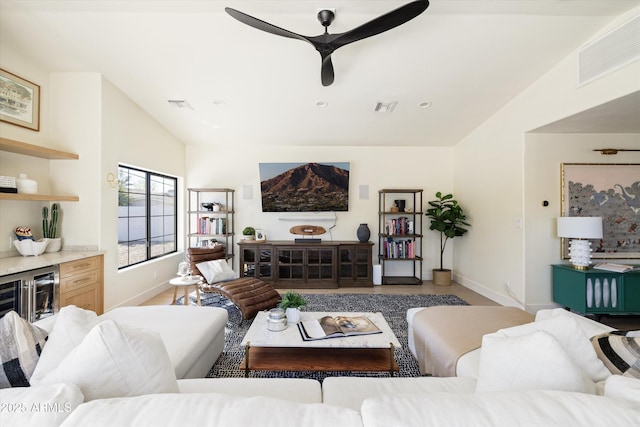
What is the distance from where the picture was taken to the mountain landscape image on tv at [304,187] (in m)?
5.08

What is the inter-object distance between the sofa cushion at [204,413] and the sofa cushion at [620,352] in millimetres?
1246

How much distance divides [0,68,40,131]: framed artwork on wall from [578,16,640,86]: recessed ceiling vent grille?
5.73 meters

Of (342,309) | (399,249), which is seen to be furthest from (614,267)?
(342,309)

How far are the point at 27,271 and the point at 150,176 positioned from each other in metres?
2.39

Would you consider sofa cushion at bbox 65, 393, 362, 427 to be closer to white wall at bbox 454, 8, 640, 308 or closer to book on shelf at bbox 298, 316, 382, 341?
book on shelf at bbox 298, 316, 382, 341

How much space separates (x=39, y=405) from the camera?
2.28 ft

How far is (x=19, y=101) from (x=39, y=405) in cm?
362

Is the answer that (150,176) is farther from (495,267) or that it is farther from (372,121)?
(495,267)

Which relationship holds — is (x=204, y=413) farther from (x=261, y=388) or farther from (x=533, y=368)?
(x=533, y=368)

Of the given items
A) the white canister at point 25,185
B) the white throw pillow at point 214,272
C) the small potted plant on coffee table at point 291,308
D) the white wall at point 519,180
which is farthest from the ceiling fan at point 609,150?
the white canister at point 25,185

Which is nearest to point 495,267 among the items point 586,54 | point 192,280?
point 586,54

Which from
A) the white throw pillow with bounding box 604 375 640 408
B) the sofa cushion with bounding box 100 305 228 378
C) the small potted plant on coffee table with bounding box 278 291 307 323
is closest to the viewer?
the white throw pillow with bounding box 604 375 640 408

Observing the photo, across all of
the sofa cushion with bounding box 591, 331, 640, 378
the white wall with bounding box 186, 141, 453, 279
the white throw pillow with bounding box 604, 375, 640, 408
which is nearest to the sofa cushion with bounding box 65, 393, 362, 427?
the white throw pillow with bounding box 604, 375, 640, 408

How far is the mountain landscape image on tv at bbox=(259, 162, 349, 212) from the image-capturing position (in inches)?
200
